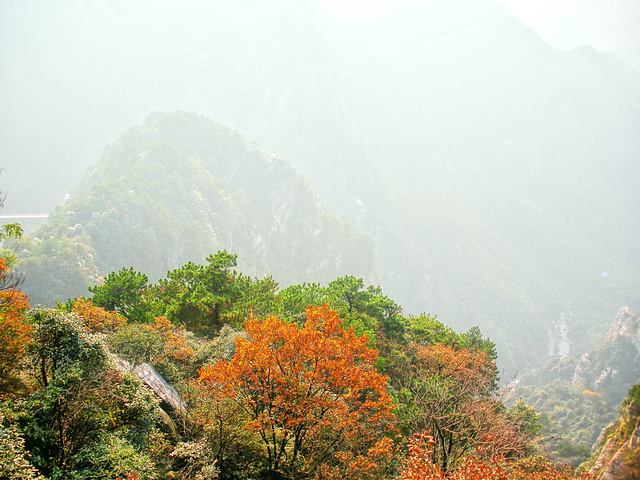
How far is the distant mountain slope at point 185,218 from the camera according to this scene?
48.3 m

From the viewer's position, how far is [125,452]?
9.66m

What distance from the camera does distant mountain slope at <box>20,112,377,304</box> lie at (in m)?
48.3

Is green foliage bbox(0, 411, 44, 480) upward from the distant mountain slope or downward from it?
downward

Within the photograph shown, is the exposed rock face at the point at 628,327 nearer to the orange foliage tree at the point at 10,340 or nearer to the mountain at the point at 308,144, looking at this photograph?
the mountain at the point at 308,144

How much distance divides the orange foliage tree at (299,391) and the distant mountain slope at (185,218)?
39.0 meters

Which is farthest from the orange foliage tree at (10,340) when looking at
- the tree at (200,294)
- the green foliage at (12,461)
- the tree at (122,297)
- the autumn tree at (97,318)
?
the tree at (122,297)

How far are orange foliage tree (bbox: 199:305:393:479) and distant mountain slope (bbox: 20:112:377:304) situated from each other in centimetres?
3901

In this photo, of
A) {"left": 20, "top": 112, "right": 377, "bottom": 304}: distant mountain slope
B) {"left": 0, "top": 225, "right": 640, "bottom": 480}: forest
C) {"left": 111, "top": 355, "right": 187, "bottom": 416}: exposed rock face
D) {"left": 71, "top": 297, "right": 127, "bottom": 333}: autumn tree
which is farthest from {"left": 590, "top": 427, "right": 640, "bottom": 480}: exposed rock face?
{"left": 20, "top": 112, "right": 377, "bottom": 304}: distant mountain slope

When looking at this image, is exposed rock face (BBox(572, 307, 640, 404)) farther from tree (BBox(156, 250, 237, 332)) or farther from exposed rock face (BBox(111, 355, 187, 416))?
exposed rock face (BBox(111, 355, 187, 416))

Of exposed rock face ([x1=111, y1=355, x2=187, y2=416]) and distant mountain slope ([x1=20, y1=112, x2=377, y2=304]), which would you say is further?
distant mountain slope ([x1=20, y1=112, x2=377, y2=304])

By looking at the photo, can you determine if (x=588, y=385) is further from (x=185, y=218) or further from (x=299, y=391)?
(x=299, y=391)

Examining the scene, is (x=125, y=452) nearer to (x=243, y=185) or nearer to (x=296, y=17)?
(x=243, y=185)

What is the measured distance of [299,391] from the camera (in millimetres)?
11797

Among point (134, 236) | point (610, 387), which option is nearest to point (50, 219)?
point (134, 236)
